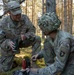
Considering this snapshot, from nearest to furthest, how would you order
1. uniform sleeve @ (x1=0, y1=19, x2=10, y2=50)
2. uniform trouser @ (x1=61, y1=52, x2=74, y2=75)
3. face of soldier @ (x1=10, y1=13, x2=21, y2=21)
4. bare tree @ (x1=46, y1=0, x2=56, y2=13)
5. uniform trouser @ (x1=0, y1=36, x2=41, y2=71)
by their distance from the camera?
uniform trouser @ (x1=61, y1=52, x2=74, y2=75)
face of soldier @ (x1=10, y1=13, x2=21, y2=21)
uniform sleeve @ (x1=0, y1=19, x2=10, y2=50)
uniform trouser @ (x1=0, y1=36, x2=41, y2=71)
bare tree @ (x1=46, y1=0, x2=56, y2=13)

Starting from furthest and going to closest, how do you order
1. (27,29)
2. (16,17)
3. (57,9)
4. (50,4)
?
(57,9) < (50,4) < (27,29) < (16,17)

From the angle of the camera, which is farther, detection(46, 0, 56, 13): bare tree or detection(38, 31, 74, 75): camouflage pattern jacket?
detection(46, 0, 56, 13): bare tree

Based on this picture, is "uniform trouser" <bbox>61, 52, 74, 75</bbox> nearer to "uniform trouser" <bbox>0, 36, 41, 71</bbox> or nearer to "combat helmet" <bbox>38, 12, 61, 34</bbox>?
"combat helmet" <bbox>38, 12, 61, 34</bbox>

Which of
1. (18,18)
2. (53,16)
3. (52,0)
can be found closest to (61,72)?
(53,16)

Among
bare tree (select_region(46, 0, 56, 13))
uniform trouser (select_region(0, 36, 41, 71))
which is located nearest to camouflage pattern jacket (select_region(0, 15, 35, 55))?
uniform trouser (select_region(0, 36, 41, 71))

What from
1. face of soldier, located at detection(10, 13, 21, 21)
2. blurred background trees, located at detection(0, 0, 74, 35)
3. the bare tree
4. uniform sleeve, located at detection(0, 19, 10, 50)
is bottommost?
A: blurred background trees, located at detection(0, 0, 74, 35)

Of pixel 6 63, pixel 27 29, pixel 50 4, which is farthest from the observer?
pixel 50 4

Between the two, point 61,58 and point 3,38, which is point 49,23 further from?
point 3,38

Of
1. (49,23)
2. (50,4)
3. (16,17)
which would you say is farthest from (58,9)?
(49,23)

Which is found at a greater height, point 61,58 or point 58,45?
point 58,45

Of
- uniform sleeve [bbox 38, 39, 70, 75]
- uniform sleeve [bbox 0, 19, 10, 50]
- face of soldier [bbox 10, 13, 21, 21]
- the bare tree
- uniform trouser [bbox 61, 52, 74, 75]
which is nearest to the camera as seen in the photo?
uniform sleeve [bbox 38, 39, 70, 75]

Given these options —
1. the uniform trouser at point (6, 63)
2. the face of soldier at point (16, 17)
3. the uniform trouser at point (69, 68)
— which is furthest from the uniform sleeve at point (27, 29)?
the uniform trouser at point (69, 68)

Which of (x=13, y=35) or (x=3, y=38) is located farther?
(x=13, y=35)

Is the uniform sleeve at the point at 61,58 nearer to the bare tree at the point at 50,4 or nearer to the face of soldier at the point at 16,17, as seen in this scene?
the face of soldier at the point at 16,17
